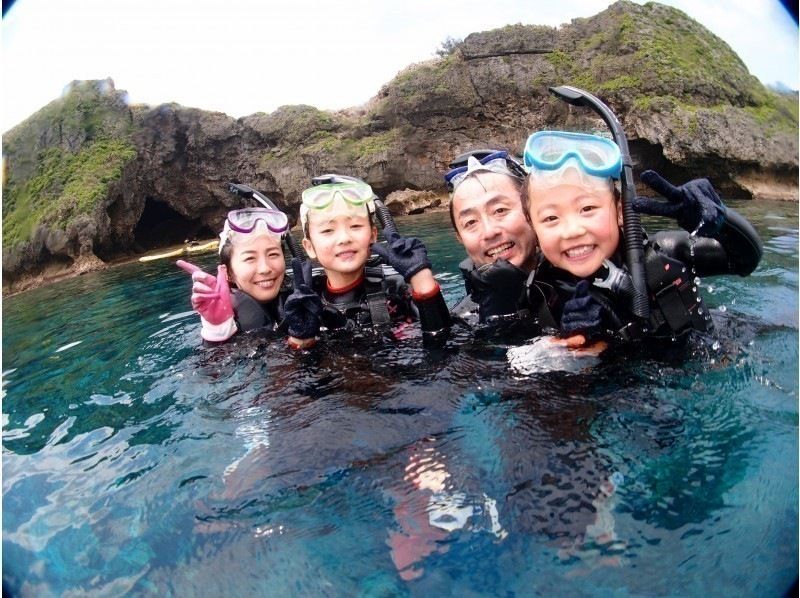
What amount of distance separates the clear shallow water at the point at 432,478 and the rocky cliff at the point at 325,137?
604 inches

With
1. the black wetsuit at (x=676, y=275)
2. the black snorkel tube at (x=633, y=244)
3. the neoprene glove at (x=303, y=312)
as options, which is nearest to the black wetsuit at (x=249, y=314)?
the neoprene glove at (x=303, y=312)

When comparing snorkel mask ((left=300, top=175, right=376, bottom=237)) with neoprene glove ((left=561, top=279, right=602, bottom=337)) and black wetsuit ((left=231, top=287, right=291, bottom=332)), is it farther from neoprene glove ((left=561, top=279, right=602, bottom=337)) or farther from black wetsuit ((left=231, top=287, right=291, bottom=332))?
neoprene glove ((left=561, top=279, right=602, bottom=337))

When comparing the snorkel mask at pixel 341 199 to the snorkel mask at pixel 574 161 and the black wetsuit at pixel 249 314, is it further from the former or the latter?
the snorkel mask at pixel 574 161

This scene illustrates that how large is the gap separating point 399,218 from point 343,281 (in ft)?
51.3

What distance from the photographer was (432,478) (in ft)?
6.12

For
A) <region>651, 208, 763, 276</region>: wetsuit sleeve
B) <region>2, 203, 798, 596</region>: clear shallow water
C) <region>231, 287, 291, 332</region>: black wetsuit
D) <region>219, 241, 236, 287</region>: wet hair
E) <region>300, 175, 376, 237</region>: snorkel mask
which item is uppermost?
<region>300, 175, 376, 237</region>: snorkel mask

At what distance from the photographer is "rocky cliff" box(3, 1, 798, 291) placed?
1633 cm

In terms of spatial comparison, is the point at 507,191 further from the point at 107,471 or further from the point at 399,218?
the point at 399,218

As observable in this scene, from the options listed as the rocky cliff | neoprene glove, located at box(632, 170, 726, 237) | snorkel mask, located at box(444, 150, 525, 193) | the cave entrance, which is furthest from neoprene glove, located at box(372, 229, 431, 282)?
the cave entrance

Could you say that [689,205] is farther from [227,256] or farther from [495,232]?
[227,256]

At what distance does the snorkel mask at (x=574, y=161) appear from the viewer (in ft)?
7.57

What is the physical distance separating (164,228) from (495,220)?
25245 mm

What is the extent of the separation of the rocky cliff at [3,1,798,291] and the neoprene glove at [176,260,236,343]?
14.7 m

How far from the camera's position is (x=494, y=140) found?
809 inches
